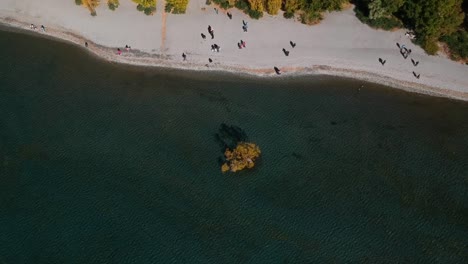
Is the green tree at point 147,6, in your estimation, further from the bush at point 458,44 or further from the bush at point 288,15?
the bush at point 458,44

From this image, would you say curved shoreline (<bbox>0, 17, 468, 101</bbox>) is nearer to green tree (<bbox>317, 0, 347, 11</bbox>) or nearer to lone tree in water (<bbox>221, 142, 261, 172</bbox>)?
green tree (<bbox>317, 0, 347, 11</bbox>)

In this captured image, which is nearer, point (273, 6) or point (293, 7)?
point (273, 6)

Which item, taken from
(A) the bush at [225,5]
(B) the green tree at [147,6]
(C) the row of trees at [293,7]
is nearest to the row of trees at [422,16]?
(C) the row of trees at [293,7]

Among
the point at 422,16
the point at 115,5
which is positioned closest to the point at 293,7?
the point at 422,16

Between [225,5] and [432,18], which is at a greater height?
[432,18]

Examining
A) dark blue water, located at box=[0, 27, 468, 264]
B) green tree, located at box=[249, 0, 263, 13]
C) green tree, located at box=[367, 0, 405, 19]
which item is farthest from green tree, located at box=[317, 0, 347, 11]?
dark blue water, located at box=[0, 27, 468, 264]

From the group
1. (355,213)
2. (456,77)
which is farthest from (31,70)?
(456,77)

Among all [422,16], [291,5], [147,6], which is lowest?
[147,6]

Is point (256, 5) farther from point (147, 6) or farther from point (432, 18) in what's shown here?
point (432, 18)
